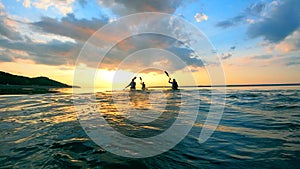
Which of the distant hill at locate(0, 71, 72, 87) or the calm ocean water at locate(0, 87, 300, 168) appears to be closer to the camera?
the calm ocean water at locate(0, 87, 300, 168)

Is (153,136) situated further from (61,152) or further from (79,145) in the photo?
(61,152)

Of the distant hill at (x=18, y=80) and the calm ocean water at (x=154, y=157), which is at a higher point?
the distant hill at (x=18, y=80)

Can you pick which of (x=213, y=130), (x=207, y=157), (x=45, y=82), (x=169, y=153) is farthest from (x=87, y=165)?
(x=45, y=82)

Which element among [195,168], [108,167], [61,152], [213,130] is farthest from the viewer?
[213,130]

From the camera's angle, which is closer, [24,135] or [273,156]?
[273,156]

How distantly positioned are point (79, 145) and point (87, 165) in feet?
3.72

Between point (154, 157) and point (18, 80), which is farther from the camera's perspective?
point (18, 80)

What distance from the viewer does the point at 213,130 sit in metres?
5.74

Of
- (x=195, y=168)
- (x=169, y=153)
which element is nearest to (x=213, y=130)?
(x=169, y=153)

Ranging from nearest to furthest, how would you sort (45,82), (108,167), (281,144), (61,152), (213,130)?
(108,167) → (61,152) → (281,144) → (213,130) → (45,82)

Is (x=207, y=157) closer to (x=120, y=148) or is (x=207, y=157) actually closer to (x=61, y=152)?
(x=120, y=148)

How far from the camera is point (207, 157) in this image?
Result: 11.6 feet

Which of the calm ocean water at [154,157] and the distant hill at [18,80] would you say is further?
the distant hill at [18,80]

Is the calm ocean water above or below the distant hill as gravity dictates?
below
